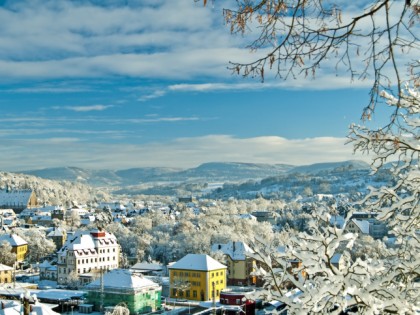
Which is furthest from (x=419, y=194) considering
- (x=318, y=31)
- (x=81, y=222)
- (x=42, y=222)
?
(x=42, y=222)

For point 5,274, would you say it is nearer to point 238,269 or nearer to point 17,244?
point 17,244

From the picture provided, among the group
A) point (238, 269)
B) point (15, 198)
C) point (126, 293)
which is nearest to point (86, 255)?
point (238, 269)

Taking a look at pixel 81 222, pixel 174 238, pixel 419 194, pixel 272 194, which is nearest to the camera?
pixel 419 194

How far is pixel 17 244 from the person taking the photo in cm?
4106

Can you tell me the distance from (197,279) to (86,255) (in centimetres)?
1019

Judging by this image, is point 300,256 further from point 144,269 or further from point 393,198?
point 144,269

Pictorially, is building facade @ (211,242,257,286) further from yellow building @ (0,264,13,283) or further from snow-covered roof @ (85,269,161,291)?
yellow building @ (0,264,13,283)

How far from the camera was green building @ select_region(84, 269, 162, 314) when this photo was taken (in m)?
24.2

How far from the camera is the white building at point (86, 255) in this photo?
34.3 metres

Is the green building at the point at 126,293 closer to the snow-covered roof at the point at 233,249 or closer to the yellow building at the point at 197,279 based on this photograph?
the yellow building at the point at 197,279

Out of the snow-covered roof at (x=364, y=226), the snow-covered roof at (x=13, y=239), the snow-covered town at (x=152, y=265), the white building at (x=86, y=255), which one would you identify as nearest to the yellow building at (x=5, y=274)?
the snow-covered town at (x=152, y=265)

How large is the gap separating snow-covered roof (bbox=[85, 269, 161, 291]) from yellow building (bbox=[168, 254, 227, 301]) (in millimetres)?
3451

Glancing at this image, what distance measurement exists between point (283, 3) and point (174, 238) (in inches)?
1728

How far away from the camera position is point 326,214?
11.3ft
